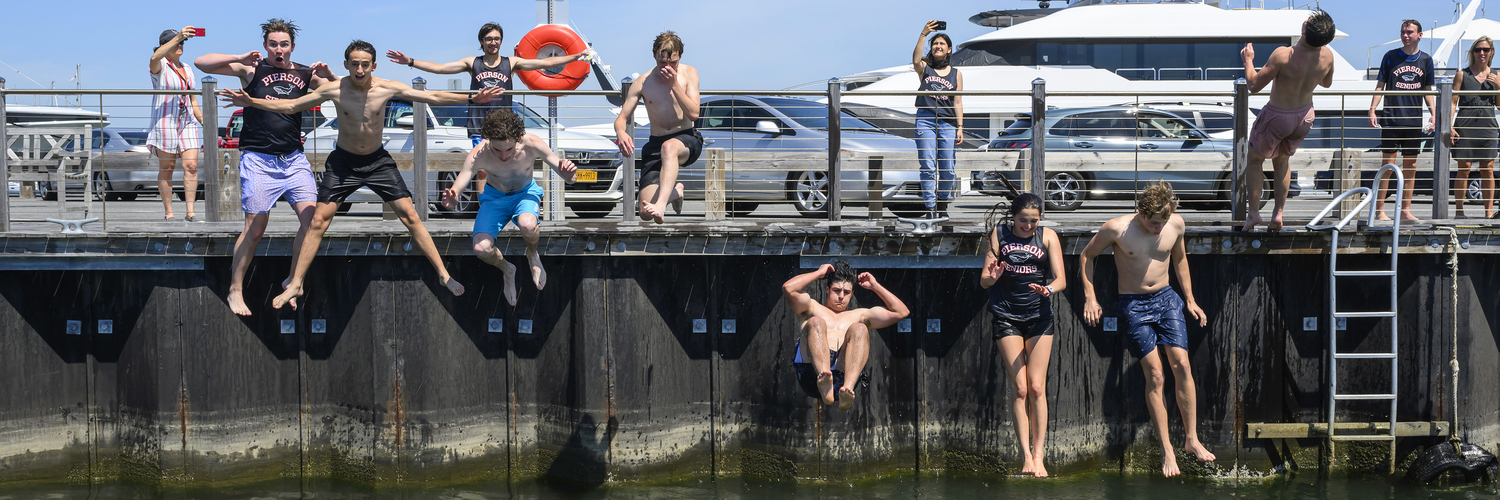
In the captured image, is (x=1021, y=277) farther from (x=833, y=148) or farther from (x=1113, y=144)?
(x=1113, y=144)

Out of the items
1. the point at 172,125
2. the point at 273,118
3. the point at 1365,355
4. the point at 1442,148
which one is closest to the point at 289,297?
the point at 273,118

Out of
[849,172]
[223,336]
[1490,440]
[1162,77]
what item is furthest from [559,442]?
[1162,77]

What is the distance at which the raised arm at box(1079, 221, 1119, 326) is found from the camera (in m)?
7.29

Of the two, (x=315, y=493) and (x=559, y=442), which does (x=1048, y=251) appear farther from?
(x=315, y=493)

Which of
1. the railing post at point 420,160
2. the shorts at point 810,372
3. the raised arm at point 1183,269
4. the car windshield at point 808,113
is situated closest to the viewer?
the shorts at point 810,372

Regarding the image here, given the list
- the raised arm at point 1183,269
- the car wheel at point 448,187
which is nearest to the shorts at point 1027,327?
the raised arm at point 1183,269

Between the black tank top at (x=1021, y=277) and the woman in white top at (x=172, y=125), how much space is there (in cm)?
624

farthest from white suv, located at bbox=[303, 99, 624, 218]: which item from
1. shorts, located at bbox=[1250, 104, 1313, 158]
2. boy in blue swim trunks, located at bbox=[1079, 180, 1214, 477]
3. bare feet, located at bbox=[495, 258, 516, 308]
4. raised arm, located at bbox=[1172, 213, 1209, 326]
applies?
shorts, located at bbox=[1250, 104, 1313, 158]

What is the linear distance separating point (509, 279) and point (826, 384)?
7.93 ft

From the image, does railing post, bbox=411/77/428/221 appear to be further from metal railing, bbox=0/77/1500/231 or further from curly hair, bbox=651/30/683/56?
curly hair, bbox=651/30/683/56

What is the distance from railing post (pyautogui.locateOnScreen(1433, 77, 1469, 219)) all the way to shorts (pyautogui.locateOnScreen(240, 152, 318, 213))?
8.21 m

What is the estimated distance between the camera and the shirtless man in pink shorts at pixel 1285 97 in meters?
7.24

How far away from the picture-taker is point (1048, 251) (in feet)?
23.8

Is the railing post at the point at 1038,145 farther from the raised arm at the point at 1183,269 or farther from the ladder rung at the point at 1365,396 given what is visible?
the ladder rung at the point at 1365,396
